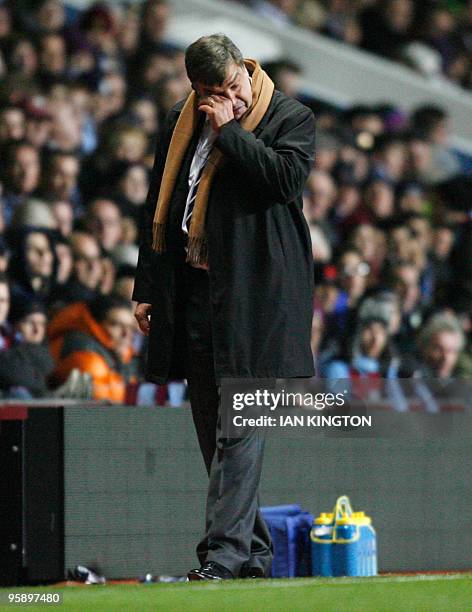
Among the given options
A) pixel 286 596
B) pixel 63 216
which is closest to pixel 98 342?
pixel 63 216

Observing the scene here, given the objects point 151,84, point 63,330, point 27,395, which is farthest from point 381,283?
point 27,395

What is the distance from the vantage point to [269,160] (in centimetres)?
441

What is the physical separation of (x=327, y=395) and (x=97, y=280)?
338cm

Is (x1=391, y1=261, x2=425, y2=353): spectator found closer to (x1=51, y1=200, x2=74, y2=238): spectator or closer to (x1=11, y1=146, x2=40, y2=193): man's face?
(x1=51, y1=200, x2=74, y2=238): spectator

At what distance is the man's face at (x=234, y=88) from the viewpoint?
448cm

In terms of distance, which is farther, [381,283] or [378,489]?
[381,283]

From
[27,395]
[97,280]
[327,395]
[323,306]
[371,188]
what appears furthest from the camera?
[371,188]

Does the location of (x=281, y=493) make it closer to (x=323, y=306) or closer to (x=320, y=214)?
(x=323, y=306)

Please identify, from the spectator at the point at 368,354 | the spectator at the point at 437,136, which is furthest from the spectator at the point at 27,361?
the spectator at the point at 437,136

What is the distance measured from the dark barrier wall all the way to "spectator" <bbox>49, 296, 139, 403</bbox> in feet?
4.71

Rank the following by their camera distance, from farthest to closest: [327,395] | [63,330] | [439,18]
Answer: [439,18]
[63,330]
[327,395]

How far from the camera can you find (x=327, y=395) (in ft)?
16.9

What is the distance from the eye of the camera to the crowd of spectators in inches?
524

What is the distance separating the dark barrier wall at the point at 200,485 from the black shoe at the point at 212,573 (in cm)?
120
